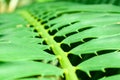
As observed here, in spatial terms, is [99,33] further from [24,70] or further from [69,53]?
[24,70]

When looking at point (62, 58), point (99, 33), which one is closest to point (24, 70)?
point (62, 58)

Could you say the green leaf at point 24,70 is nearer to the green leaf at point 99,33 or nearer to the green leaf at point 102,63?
the green leaf at point 102,63

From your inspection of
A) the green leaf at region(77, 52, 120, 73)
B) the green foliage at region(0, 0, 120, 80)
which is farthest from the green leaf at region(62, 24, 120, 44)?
the green leaf at region(77, 52, 120, 73)

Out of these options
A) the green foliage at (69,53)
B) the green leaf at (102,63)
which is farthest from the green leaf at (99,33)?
the green leaf at (102,63)

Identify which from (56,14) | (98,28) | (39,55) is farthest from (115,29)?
(56,14)

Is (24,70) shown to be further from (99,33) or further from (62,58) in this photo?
(99,33)

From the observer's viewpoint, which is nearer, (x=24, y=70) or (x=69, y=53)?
(x=24, y=70)

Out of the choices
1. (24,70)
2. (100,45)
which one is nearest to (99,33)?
(100,45)

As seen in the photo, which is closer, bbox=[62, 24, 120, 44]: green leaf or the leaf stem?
the leaf stem

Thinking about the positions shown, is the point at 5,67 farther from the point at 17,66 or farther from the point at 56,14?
the point at 56,14

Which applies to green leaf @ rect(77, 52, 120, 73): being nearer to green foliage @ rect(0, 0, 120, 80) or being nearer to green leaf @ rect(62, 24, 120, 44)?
green foliage @ rect(0, 0, 120, 80)

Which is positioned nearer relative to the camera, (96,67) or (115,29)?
(96,67)
